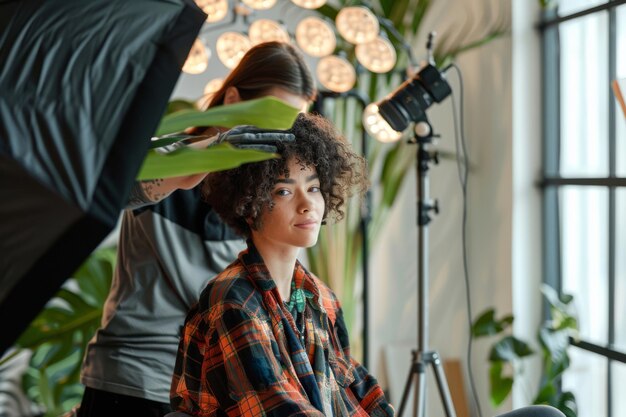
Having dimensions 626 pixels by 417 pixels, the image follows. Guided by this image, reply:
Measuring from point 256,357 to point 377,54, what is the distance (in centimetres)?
167

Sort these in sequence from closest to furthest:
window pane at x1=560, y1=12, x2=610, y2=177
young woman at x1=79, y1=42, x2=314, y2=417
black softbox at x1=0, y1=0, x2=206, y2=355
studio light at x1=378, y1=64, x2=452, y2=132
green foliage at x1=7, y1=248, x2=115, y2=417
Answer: black softbox at x1=0, y1=0, x2=206, y2=355 → young woman at x1=79, y1=42, x2=314, y2=417 → studio light at x1=378, y1=64, x2=452, y2=132 → window pane at x1=560, y1=12, x2=610, y2=177 → green foliage at x1=7, y1=248, x2=115, y2=417

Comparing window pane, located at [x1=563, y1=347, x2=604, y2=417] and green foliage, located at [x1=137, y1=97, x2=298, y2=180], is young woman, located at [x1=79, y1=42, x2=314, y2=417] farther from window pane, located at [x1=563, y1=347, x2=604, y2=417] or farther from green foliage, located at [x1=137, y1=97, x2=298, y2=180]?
window pane, located at [x1=563, y1=347, x2=604, y2=417]

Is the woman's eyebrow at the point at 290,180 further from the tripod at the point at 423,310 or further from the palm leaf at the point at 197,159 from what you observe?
the tripod at the point at 423,310

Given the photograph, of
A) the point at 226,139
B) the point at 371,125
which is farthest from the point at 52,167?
the point at 371,125

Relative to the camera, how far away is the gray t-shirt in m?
1.72

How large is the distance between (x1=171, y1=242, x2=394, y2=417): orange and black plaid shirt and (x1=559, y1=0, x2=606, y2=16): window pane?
205cm

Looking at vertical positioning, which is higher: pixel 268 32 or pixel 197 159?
pixel 268 32

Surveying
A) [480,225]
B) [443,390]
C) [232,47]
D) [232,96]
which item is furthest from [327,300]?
[480,225]

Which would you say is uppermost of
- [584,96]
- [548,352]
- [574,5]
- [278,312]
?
[574,5]

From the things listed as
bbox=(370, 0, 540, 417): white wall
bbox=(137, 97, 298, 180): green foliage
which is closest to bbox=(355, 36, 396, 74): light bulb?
bbox=(370, 0, 540, 417): white wall

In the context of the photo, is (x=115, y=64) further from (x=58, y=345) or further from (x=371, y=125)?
(x=58, y=345)

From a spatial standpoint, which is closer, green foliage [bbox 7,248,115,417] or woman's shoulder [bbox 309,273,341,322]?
woman's shoulder [bbox 309,273,341,322]

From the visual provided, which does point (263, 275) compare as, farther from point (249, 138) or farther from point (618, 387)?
point (618, 387)

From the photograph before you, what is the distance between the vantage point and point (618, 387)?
303 cm
